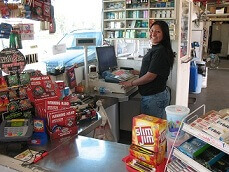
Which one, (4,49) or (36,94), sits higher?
(4,49)

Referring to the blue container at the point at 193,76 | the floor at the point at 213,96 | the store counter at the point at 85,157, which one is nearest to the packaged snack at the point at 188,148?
the store counter at the point at 85,157

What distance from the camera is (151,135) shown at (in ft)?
3.66

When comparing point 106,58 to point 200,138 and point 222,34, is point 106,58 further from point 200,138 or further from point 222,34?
point 222,34

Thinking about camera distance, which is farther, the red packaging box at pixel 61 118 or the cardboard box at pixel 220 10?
the cardboard box at pixel 220 10

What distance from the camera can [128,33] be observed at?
3.44 meters

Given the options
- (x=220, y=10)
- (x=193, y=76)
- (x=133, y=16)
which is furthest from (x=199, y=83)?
(x=220, y=10)

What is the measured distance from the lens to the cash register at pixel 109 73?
2.85 m

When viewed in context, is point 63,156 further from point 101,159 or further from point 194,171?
point 194,171

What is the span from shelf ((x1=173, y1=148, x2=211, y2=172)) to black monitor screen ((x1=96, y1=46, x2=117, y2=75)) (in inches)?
84.3

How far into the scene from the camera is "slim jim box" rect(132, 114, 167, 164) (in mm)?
1104

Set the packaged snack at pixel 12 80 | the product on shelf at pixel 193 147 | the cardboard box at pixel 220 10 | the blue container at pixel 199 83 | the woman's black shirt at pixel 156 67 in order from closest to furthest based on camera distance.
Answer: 1. the product on shelf at pixel 193 147
2. the packaged snack at pixel 12 80
3. the woman's black shirt at pixel 156 67
4. the blue container at pixel 199 83
5. the cardboard box at pixel 220 10

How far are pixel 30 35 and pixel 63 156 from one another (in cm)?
127

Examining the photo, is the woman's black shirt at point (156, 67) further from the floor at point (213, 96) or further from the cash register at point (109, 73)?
the floor at point (213, 96)

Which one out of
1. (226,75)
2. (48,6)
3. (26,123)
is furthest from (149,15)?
(226,75)
